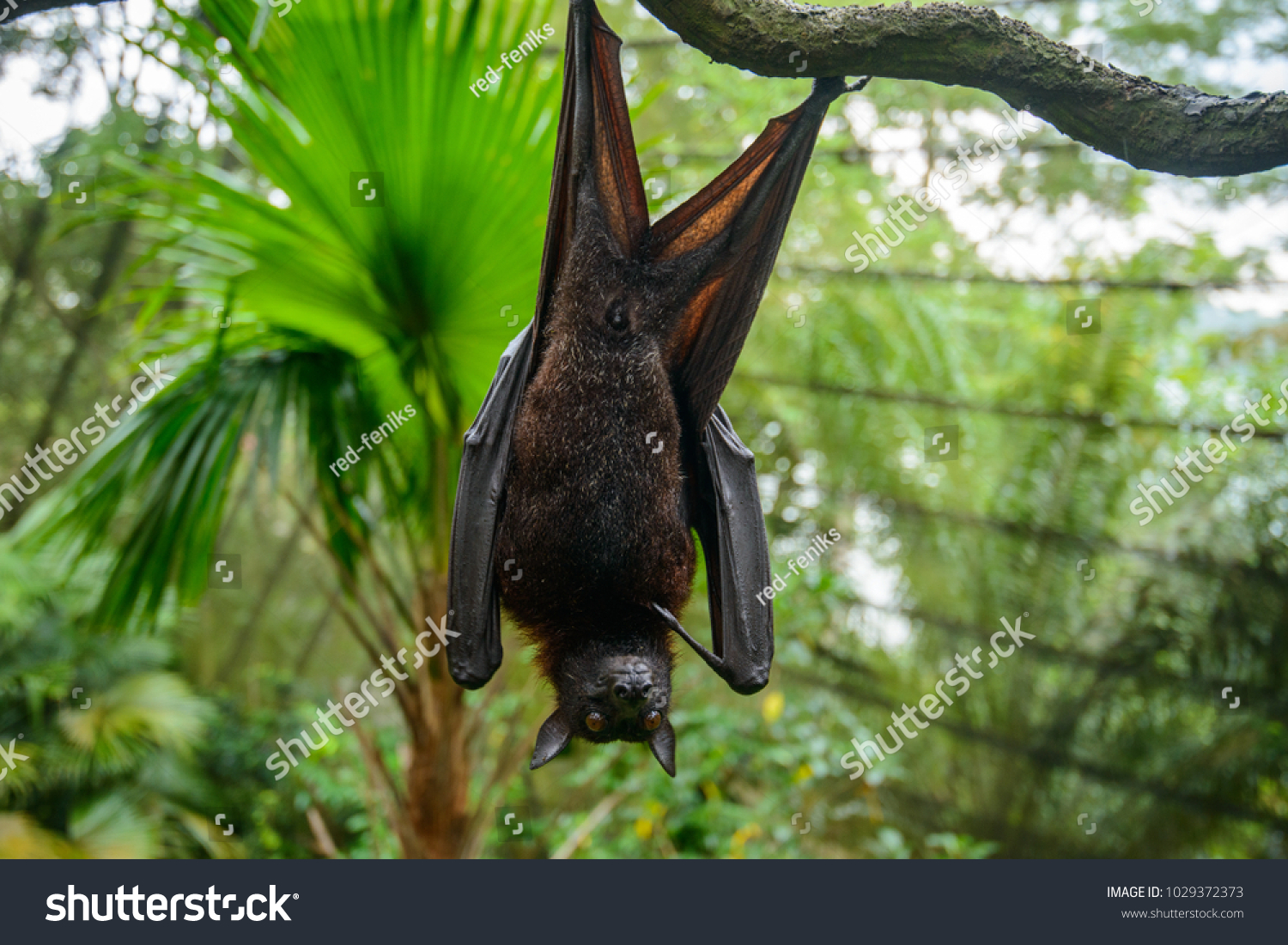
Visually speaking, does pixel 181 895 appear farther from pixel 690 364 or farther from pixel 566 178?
pixel 566 178

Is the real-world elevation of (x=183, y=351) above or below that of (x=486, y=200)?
below

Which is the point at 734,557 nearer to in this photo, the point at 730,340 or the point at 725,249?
the point at 730,340

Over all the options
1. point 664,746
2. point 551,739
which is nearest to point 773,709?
point 664,746

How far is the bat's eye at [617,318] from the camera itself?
8.21ft

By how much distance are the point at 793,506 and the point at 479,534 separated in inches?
173

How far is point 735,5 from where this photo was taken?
5.82 feet

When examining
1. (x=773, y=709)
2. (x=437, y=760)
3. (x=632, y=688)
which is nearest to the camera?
(x=632, y=688)

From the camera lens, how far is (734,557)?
2619 millimetres

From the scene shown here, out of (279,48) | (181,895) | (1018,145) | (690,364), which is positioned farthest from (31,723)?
(1018,145)

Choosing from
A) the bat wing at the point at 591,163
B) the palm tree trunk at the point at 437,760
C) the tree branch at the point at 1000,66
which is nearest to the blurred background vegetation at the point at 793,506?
the palm tree trunk at the point at 437,760

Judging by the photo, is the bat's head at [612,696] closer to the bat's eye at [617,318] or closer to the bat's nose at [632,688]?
the bat's nose at [632,688]

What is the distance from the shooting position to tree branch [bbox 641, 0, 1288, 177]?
1779 millimetres

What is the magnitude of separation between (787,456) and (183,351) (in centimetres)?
432

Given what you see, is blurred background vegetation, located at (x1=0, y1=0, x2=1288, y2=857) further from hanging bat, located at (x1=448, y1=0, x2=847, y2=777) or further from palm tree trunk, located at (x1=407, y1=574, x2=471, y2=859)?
hanging bat, located at (x1=448, y1=0, x2=847, y2=777)
